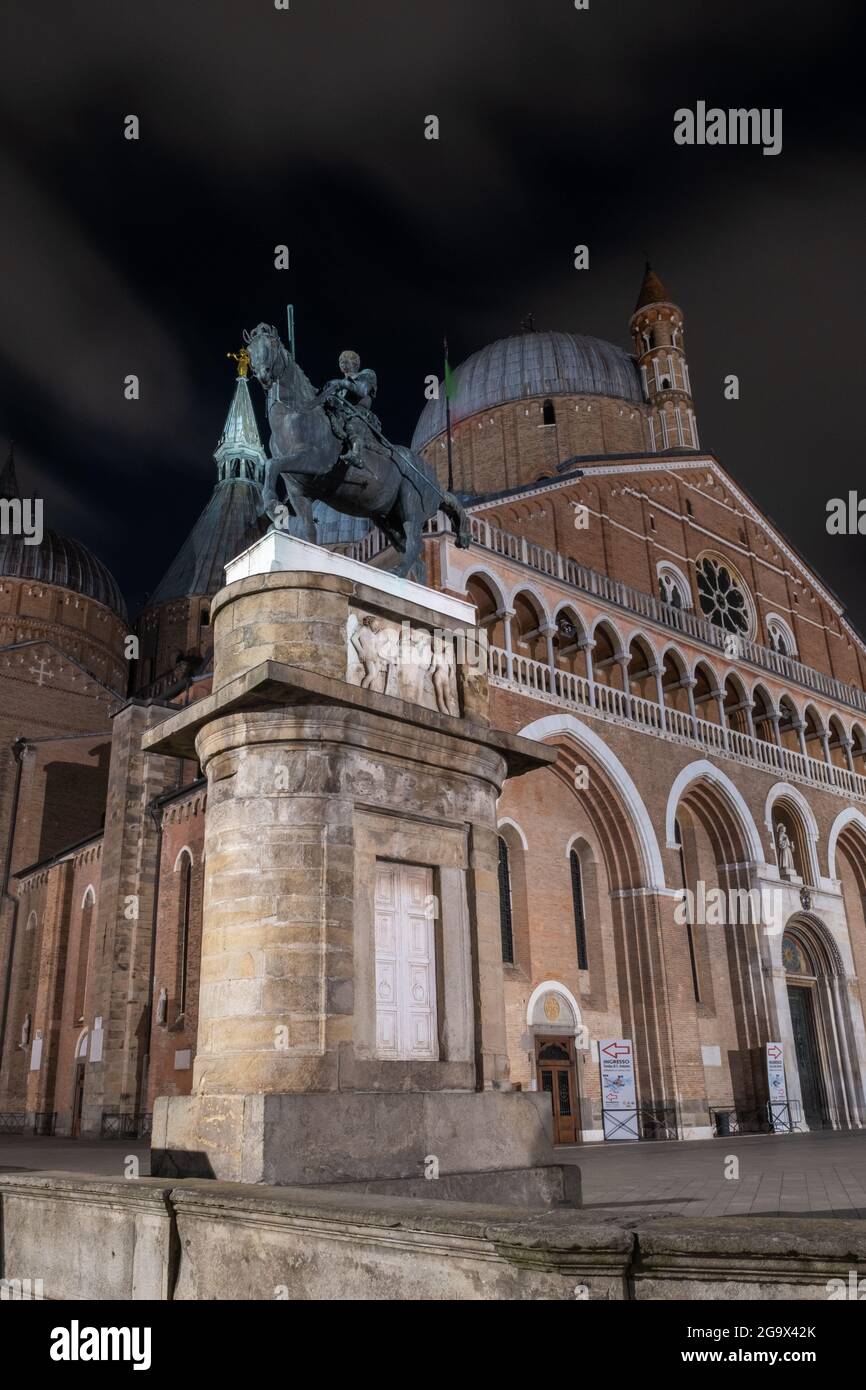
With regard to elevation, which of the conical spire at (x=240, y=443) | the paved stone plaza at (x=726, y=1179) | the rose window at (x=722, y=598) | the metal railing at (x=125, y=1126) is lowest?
the paved stone plaza at (x=726, y=1179)

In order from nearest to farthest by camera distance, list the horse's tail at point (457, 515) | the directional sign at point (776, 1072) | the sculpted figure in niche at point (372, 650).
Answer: the sculpted figure in niche at point (372, 650) < the horse's tail at point (457, 515) < the directional sign at point (776, 1072)

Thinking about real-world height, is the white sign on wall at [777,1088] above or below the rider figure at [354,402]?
below

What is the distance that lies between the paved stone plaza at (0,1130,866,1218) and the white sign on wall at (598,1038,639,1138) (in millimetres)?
1646

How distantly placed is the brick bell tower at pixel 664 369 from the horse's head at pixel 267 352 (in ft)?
103

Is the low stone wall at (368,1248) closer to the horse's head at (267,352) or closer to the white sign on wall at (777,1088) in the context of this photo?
the horse's head at (267,352)

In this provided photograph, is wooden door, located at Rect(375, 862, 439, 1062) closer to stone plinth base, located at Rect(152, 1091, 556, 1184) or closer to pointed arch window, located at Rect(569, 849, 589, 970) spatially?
stone plinth base, located at Rect(152, 1091, 556, 1184)

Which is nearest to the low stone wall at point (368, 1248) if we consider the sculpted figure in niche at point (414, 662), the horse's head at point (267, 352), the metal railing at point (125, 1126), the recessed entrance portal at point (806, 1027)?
the sculpted figure in niche at point (414, 662)

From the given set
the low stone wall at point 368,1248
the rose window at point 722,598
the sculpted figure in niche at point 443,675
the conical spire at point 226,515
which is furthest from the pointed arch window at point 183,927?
the conical spire at point 226,515

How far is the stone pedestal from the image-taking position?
720cm

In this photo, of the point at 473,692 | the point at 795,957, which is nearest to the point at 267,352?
the point at 473,692

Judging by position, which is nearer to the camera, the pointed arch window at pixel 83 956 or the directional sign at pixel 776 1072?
the directional sign at pixel 776 1072

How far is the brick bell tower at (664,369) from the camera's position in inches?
1544

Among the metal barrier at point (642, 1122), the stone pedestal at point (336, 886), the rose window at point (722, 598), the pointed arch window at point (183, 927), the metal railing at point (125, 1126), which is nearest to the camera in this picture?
the stone pedestal at point (336, 886)

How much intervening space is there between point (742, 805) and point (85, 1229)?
87.3ft
